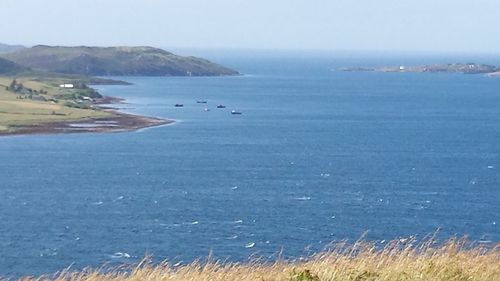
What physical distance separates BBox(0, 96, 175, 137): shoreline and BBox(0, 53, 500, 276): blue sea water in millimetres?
2717

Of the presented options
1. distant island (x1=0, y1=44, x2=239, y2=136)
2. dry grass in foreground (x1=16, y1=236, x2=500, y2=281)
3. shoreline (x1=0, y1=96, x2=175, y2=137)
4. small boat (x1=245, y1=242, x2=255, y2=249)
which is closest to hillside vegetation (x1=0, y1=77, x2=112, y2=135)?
distant island (x1=0, y1=44, x2=239, y2=136)

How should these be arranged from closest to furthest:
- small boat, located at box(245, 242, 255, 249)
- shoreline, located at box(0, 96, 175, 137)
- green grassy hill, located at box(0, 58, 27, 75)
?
small boat, located at box(245, 242, 255, 249) → shoreline, located at box(0, 96, 175, 137) → green grassy hill, located at box(0, 58, 27, 75)

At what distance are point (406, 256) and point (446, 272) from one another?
0.62m

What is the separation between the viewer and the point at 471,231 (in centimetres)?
3556

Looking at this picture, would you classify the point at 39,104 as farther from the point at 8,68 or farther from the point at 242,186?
the point at 8,68

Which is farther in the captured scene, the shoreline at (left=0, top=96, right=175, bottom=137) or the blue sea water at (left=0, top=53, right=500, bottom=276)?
the shoreline at (left=0, top=96, right=175, bottom=137)

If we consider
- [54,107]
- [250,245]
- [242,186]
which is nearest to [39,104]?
[54,107]

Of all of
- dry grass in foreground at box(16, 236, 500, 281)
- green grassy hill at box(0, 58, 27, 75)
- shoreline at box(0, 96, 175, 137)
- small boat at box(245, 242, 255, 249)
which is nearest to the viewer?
dry grass in foreground at box(16, 236, 500, 281)

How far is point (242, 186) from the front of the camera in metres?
48.2

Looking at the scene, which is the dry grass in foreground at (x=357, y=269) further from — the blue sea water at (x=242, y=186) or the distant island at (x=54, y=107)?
the distant island at (x=54, y=107)

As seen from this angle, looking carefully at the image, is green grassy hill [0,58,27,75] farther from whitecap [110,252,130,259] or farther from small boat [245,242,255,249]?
small boat [245,242,255,249]

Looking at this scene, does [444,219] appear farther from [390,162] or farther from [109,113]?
[109,113]

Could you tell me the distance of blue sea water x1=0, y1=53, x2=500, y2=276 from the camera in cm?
3312

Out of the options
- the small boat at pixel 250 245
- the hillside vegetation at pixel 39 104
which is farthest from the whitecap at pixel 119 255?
the hillside vegetation at pixel 39 104
